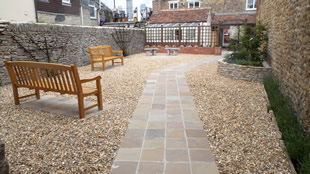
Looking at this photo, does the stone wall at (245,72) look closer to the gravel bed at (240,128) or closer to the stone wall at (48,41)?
the gravel bed at (240,128)

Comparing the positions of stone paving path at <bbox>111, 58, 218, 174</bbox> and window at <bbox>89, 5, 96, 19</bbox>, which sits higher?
window at <bbox>89, 5, 96, 19</bbox>

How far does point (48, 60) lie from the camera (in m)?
7.34

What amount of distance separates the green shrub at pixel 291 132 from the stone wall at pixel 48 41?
6.33 meters

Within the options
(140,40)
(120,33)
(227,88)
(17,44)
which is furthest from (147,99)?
(140,40)

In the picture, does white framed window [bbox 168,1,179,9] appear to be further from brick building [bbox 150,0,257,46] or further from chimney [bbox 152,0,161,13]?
chimney [bbox 152,0,161,13]

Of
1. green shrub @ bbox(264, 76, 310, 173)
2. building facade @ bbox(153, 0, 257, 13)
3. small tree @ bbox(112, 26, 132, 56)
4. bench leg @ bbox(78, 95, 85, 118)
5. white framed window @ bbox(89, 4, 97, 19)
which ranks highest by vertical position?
building facade @ bbox(153, 0, 257, 13)

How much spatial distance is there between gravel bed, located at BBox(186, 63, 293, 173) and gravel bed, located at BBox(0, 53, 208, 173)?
4.20ft

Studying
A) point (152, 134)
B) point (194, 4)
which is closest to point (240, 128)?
point (152, 134)

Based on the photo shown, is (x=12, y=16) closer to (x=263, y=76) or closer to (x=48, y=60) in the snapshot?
(x=48, y=60)

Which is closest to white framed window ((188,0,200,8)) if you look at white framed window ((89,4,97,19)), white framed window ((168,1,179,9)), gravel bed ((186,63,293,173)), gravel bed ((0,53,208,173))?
white framed window ((168,1,179,9))

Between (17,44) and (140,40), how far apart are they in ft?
31.5

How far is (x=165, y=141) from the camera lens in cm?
293

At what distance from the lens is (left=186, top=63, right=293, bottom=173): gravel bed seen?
245 centimetres

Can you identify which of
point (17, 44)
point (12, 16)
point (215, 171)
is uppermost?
point (12, 16)
